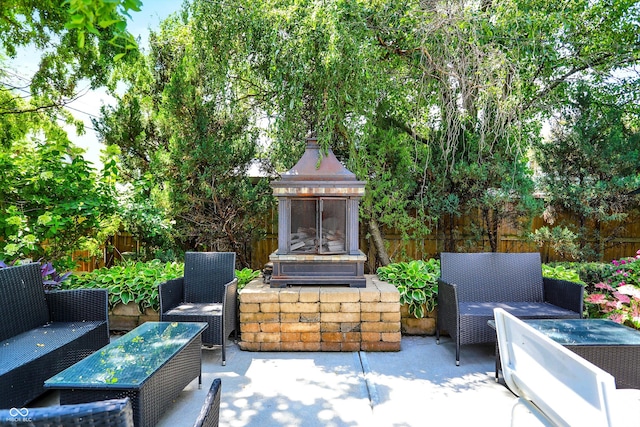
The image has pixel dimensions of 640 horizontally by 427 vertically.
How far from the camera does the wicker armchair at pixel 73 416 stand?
0.82 meters

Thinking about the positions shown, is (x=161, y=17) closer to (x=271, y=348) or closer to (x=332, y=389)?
(x=271, y=348)

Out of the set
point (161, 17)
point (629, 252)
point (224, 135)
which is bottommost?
point (629, 252)

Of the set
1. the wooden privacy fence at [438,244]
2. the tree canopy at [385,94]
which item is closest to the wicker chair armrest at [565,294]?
the tree canopy at [385,94]

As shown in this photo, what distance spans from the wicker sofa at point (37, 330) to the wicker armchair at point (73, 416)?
5.53 feet

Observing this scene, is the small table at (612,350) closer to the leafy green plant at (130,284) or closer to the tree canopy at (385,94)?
the tree canopy at (385,94)

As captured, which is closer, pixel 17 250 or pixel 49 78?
pixel 17 250

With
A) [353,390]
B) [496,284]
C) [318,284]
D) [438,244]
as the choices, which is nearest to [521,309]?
[496,284]

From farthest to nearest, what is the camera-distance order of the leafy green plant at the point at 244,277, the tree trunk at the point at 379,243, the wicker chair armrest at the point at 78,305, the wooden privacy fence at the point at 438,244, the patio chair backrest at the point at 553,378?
the wooden privacy fence at the point at 438,244, the tree trunk at the point at 379,243, the leafy green plant at the point at 244,277, the wicker chair armrest at the point at 78,305, the patio chair backrest at the point at 553,378

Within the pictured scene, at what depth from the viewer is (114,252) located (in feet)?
20.3

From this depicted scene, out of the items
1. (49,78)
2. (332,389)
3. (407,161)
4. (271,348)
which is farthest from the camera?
(49,78)

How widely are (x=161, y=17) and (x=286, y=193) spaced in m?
4.29

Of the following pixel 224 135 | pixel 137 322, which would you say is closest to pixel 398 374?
pixel 137 322

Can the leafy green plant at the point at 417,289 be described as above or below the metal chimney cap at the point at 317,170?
below

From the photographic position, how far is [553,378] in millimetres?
1313
